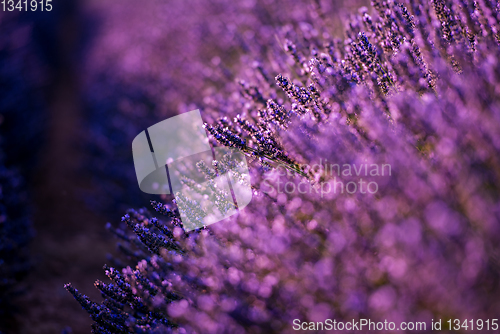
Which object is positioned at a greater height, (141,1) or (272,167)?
(141,1)

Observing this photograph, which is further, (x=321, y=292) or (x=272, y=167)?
(x=272, y=167)

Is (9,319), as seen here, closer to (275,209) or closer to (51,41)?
(275,209)

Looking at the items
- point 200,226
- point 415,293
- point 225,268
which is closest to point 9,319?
point 200,226

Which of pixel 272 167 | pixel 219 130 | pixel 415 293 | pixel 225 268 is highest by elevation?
pixel 219 130

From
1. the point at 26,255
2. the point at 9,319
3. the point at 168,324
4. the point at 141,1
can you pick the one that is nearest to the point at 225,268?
the point at 168,324

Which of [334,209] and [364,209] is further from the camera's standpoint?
[334,209]

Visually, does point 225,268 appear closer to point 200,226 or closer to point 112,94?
point 200,226

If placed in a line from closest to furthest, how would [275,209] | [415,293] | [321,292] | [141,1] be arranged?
[415,293]
[321,292]
[275,209]
[141,1]

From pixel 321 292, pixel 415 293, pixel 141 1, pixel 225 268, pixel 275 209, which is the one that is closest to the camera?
pixel 415 293
